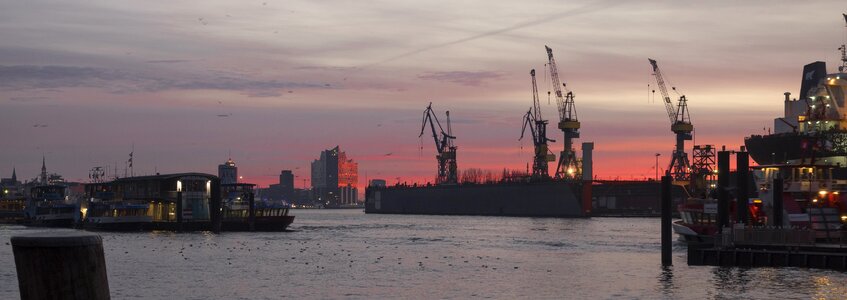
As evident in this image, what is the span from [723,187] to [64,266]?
204 feet

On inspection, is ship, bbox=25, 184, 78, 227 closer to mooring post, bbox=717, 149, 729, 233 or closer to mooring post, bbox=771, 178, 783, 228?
mooring post, bbox=717, 149, 729, 233

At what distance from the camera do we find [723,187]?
222ft

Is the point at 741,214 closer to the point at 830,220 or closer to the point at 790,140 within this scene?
the point at 830,220

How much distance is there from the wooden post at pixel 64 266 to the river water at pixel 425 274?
1898 inches

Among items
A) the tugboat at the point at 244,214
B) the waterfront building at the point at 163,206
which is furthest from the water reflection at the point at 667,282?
the waterfront building at the point at 163,206

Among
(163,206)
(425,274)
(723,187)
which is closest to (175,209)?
(163,206)

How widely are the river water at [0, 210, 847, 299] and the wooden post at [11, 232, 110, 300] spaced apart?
4820 cm

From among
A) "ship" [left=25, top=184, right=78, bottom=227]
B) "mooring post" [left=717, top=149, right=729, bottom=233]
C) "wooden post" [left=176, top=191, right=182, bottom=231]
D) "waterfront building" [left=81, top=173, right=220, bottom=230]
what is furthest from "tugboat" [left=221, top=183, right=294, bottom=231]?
"mooring post" [left=717, top=149, right=729, bottom=233]

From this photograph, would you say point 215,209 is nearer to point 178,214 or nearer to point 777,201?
point 178,214

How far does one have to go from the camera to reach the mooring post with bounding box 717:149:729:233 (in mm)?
66812

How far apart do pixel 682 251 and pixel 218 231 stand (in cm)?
6241

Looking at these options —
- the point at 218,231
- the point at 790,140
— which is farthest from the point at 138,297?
the point at 790,140

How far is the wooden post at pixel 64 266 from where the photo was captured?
975cm

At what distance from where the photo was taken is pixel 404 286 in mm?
64688
